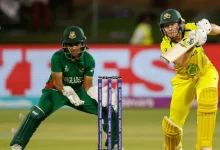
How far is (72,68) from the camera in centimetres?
902

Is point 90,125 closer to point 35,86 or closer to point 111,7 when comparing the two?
point 35,86

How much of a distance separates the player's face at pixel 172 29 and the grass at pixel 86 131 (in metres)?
1.94

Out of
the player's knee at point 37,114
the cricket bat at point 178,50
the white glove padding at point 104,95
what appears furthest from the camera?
the player's knee at point 37,114

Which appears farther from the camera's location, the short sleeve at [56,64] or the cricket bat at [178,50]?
the short sleeve at [56,64]

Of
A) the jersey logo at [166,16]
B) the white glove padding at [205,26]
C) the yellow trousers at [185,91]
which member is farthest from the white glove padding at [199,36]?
the yellow trousers at [185,91]

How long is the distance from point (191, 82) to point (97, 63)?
17.7 ft

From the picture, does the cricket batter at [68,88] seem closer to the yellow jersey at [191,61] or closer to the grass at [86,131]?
the yellow jersey at [191,61]

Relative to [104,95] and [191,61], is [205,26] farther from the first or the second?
[104,95]

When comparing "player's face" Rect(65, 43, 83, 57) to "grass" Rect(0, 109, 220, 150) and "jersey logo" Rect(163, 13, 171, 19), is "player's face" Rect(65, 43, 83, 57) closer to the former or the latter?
"jersey logo" Rect(163, 13, 171, 19)

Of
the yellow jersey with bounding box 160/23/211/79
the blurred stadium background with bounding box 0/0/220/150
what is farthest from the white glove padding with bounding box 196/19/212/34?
the blurred stadium background with bounding box 0/0/220/150

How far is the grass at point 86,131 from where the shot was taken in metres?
10.2

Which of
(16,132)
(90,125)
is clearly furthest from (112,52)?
(16,132)

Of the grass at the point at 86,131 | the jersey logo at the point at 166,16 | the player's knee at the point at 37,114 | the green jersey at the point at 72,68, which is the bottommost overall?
the grass at the point at 86,131

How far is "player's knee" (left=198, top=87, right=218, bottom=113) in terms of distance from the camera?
27.3 feet
